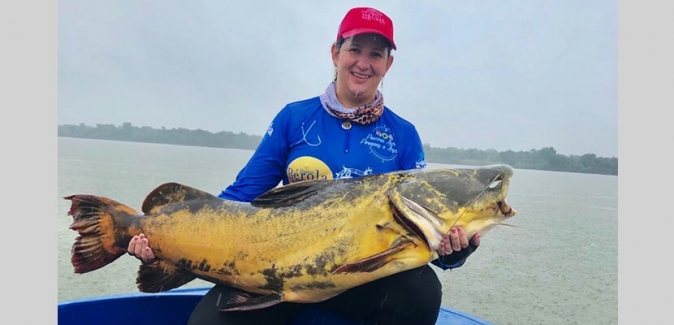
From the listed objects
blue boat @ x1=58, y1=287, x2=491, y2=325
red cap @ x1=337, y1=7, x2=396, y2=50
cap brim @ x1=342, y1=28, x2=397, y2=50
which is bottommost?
blue boat @ x1=58, y1=287, x2=491, y2=325

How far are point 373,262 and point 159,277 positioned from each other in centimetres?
117

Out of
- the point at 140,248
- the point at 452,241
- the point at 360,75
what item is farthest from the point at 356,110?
the point at 140,248

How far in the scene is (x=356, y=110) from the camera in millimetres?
3084

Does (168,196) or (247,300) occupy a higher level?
(168,196)

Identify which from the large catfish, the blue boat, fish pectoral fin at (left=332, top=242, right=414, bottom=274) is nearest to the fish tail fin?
the large catfish

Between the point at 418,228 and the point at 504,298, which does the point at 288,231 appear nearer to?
the point at 418,228

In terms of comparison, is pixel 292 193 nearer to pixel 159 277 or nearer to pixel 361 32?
pixel 159 277

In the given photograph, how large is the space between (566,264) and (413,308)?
9.22 metres

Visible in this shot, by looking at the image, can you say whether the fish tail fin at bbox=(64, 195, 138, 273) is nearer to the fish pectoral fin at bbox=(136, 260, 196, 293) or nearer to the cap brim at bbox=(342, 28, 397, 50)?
the fish pectoral fin at bbox=(136, 260, 196, 293)

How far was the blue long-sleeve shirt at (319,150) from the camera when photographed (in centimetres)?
297

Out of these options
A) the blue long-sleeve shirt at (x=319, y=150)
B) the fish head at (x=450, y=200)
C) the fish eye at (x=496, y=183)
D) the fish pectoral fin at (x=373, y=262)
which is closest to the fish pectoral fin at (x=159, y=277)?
→ the blue long-sleeve shirt at (x=319, y=150)

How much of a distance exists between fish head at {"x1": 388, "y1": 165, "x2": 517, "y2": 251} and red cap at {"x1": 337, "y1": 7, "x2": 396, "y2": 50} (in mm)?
890

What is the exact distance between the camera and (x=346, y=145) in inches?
119

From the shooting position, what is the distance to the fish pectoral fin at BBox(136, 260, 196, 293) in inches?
105
